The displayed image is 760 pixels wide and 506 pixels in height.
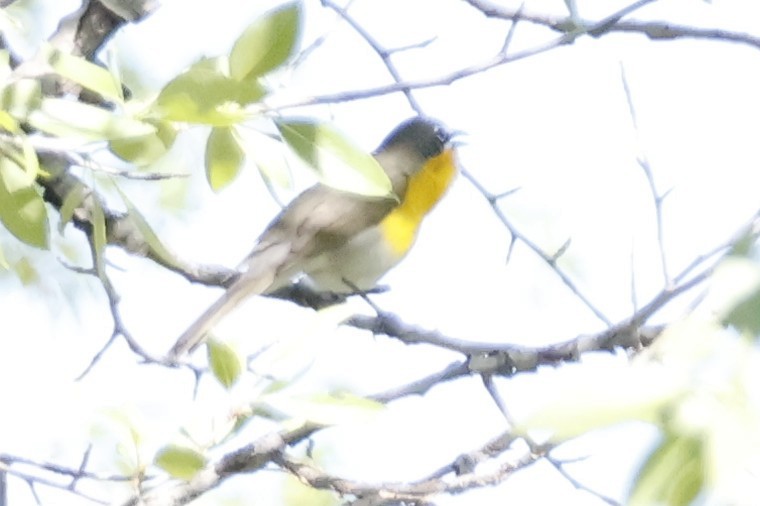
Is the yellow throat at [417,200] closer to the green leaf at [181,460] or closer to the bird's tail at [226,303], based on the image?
the bird's tail at [226,303]

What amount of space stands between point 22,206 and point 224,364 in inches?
11.4

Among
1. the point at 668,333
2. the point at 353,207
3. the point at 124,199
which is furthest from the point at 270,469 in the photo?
the point at 353,207

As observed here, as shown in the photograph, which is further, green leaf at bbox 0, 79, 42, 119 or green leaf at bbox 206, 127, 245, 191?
green leaf at bbox 206, 127, 245, 191

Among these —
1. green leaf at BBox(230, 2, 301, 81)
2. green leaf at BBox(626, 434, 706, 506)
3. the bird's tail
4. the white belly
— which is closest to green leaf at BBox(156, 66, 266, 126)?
green leaf at BBox(230, 2, 301, 81)

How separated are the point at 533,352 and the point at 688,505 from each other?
116 centimetres

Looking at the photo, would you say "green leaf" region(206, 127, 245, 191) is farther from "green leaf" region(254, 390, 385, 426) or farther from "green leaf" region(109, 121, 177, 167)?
"green leaf" region(254, 390, 385, 426)

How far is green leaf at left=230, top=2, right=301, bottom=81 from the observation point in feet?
3.41

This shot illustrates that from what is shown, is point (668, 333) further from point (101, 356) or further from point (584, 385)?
point (101, 356)

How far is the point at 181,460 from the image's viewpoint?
1.21 metres

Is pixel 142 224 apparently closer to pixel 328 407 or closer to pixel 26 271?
pixel 328 407

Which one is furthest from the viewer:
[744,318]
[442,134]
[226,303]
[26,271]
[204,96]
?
[442,134]

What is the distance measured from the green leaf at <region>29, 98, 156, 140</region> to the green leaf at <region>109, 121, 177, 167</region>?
0.24 feet

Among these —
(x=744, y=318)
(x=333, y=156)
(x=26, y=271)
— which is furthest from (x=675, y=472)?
(x=26, y=271)

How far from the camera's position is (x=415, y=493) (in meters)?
1.48
